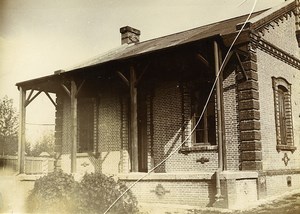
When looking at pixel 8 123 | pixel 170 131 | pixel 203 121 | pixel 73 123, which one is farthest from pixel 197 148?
pixel 8 123

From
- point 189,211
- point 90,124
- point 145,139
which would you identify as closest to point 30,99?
point 90,124

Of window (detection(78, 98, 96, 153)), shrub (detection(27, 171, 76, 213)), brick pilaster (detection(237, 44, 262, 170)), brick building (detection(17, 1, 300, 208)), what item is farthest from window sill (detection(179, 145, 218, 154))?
shrub (detection(27, 171, 76, 213))

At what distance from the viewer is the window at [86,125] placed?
48.5 ft

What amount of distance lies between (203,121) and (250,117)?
1.61 m

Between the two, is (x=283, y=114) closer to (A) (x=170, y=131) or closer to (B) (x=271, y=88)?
(B) (x=271, y=88)

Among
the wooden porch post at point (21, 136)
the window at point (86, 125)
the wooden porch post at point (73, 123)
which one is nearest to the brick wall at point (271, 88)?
the wooden porch post at point (73, 123)

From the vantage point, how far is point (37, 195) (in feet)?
26.1

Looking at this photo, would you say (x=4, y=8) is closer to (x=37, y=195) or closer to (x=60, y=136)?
(x=37, y=195)

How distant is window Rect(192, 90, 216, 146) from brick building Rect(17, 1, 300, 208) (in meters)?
0.03

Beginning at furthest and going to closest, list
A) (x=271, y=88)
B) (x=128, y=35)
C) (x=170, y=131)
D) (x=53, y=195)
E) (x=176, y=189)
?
1. (x=128, y=35)
2. (x=170, y=131)
3. (x=271, y=88)
4. (x=176, y=189)
5. (x=53, y=195)

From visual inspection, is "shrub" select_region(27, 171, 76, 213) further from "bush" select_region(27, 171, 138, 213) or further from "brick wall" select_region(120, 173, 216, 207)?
"brick wall" select_region(120, 173, 216, 207)

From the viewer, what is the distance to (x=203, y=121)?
37.7 ft

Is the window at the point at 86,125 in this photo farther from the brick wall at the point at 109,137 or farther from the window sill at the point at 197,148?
the window sill at the point at 197,148

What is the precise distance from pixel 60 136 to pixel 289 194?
9137 millimetres
